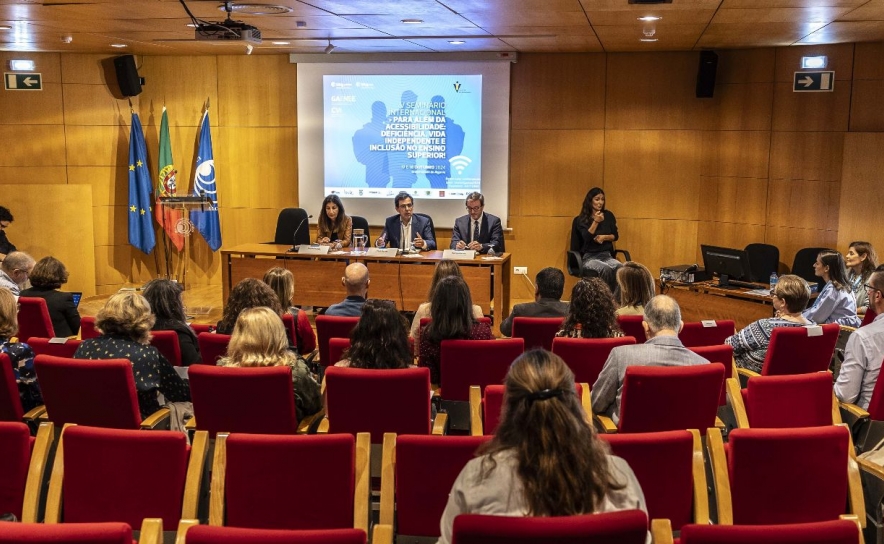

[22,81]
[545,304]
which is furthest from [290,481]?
[22,81]

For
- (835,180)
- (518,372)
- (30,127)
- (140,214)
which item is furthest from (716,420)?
(30,127)

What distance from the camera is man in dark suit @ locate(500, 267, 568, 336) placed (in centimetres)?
548

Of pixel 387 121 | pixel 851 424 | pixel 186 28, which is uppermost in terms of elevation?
pixel 186 28

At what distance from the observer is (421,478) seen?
2.81 metres

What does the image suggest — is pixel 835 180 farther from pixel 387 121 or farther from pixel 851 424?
pixel 851 424

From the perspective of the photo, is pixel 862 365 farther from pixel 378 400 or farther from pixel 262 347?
pixel 262 347

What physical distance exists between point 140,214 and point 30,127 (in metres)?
1.78

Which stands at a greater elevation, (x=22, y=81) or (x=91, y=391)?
(x=22, y=81)

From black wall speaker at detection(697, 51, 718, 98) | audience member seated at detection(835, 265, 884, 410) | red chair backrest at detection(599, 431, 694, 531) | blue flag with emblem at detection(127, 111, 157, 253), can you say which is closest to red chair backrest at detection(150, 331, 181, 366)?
red chair backrest at detection(599, 431, 694, 531)

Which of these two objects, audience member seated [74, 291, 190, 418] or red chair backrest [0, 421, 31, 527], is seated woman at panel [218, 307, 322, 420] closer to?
audience member seated [74, 291, 190, 418]

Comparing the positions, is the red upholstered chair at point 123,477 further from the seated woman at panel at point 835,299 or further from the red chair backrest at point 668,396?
the seated woman at panel at point 835,299

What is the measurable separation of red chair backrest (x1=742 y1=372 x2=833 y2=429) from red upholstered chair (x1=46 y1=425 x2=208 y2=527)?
2.27 metres

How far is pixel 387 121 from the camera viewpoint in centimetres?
1045

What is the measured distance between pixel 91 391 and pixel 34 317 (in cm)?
235
